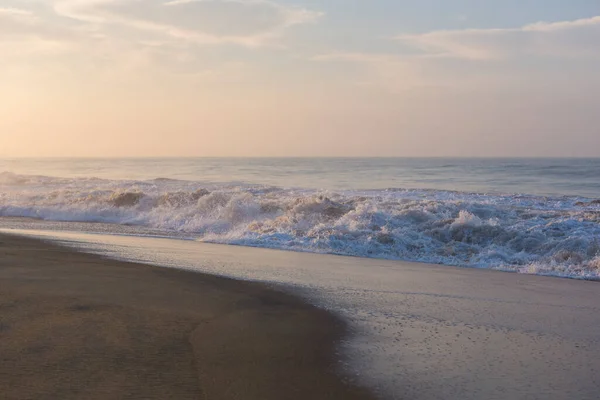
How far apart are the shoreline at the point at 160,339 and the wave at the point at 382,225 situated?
5.25 meters

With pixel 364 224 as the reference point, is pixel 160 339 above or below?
below

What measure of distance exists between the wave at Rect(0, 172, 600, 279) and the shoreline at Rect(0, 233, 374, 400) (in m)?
5.25

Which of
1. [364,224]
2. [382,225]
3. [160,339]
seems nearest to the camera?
[160,339]

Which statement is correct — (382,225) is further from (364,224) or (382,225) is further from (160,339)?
(160,339)

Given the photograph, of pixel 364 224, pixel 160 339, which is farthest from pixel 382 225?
pixel 160 339

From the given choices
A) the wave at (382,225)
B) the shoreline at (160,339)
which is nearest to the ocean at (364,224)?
the wave at (382,225)

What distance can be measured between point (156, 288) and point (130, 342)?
9.39 ft

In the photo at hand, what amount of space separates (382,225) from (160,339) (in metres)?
10.1

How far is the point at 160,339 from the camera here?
20.2ft

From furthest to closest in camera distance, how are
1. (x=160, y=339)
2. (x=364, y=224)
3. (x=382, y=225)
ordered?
(x=382, y=225) → (x=364, y=224) → (x=160, y=339)

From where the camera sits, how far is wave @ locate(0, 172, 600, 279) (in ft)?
42.4

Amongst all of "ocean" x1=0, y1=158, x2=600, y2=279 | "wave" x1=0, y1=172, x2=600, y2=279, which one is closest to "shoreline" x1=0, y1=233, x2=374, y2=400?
"wave" x1=0, y1=172, x2=600, y2=279

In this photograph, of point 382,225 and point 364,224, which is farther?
point 382,225

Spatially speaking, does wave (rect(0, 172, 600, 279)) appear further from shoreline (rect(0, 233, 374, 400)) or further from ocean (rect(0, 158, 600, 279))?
shoreline (rect(0, 233, 374, 400))
